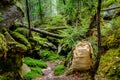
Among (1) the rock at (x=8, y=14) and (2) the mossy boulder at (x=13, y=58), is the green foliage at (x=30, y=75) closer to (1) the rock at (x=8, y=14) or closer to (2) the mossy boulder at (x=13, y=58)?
(2) the mossy boulder at (x=13, y=58)

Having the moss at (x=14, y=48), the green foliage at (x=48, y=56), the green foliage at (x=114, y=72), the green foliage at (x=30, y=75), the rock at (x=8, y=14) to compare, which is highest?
the rock at (x=8, y=14)

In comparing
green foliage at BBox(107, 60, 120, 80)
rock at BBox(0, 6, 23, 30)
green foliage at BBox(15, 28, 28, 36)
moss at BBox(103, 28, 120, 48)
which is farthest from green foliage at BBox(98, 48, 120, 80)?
green foliage at BBox(15, 28, 28, 36)

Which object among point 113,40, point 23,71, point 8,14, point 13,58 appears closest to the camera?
point 13,58

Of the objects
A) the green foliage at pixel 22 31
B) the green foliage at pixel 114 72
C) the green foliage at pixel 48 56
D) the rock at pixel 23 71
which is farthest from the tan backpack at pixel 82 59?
the green foliage at pixel 22 31

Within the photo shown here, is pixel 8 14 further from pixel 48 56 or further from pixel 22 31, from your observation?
pixel 48 56

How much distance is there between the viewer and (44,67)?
17578 mm

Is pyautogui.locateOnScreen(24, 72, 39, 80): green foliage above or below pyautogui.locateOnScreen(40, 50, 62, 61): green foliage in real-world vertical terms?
above

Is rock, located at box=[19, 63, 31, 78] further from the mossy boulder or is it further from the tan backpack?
the tan backpack

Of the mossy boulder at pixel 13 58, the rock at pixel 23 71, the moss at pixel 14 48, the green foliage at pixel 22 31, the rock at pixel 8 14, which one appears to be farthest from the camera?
Result: the green foliage at pixel 22 31

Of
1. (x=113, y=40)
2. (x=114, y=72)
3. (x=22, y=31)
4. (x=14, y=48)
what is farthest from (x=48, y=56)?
(x=114, y=72)

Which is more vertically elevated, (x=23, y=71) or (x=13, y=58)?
(x=13, y=58)

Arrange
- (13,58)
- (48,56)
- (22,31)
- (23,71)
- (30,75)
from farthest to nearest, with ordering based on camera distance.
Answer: (48,56) < (22,31) < (23,71) < (30,75) < (13,58)

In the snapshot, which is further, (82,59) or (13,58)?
(13,58)

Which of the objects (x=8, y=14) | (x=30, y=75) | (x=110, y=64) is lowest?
(x=30, y=75)
